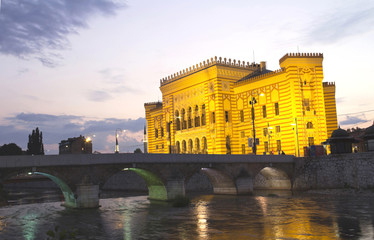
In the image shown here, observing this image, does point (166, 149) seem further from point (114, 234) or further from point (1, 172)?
point (114, 234)

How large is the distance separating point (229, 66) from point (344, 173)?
28.9 metres

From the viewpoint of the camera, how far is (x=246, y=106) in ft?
220

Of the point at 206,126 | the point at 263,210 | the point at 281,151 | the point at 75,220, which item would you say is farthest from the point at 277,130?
the point at 75,220

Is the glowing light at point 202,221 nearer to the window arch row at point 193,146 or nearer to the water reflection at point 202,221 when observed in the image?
the water reflection at point 202,221

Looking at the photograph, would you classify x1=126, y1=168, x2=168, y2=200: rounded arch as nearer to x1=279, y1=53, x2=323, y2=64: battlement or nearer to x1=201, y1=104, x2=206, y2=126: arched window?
x1=201, y1=104, x2=206, y2=126: arched window

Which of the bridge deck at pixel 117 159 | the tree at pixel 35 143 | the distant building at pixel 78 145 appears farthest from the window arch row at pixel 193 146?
the distant building at pixel 78 145

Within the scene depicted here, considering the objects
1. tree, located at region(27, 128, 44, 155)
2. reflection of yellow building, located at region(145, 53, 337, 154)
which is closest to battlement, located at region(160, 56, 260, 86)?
→ reflection of yellow building, located at region(145, 53, 337, 154)

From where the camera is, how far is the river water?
2275cm

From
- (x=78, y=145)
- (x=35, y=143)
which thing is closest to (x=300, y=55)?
(x=35, y=143)

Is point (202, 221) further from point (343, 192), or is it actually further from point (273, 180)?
point (273, 180)

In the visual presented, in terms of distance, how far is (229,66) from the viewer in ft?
227

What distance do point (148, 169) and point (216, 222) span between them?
16226 mm

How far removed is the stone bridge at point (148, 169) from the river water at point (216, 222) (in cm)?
315

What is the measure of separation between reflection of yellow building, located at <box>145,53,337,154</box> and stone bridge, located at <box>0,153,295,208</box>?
7.52m
